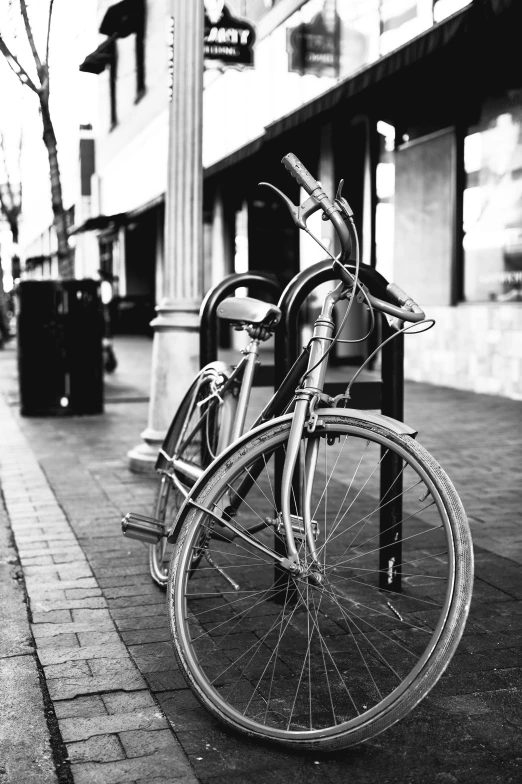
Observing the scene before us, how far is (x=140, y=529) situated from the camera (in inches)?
141

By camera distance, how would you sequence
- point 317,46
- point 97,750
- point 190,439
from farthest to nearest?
point 317,46 < point 190,439 < point 97,750

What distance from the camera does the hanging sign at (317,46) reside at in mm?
14008

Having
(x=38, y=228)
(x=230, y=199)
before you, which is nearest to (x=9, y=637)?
(x=230, y=199)

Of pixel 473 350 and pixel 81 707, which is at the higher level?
pixel 473 350

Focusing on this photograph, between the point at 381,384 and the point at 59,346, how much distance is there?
647cm

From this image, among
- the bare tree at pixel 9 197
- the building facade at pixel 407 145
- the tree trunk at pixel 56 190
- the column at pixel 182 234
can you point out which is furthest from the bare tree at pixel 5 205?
the column at pixel 182 234

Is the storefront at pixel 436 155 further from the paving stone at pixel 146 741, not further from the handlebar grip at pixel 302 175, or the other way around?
the paving stone at pixel 146 741

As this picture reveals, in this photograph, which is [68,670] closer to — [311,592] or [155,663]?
[155,663]

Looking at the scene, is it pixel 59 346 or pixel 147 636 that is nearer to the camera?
pixel 147 636

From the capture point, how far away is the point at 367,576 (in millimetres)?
4090

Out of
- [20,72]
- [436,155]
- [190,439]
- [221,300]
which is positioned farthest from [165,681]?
[436,155]

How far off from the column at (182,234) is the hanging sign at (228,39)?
438cm

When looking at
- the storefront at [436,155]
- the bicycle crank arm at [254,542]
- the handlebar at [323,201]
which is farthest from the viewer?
the storefront at [436,155]

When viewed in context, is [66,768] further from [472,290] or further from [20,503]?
[472,290]
